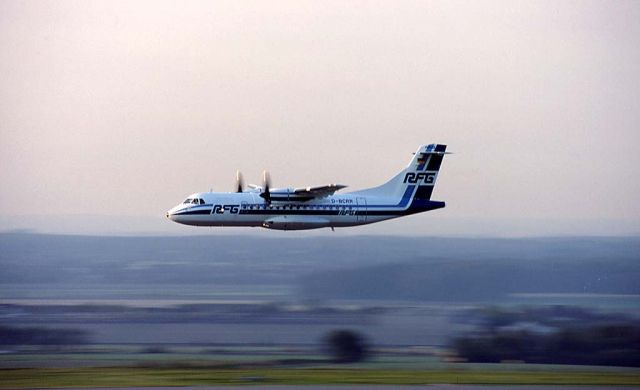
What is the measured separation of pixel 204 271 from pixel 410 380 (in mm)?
25204

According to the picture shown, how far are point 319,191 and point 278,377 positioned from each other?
9478mm

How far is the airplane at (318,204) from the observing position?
5569 cm

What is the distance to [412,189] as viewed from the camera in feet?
189

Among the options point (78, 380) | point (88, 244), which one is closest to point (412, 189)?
point (78, 380)

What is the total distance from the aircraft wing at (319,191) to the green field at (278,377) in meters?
8.76

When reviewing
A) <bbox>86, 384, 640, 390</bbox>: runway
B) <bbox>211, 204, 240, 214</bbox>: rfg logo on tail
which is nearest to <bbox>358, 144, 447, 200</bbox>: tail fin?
<bbox>211, 204, 240, 214</bbox>: rfg logo on tail

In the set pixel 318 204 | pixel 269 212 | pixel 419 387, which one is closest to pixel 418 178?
pixel 318 204

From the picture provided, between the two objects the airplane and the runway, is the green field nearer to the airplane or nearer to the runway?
the runway

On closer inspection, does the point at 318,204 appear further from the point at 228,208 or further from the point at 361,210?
the point at 228,208

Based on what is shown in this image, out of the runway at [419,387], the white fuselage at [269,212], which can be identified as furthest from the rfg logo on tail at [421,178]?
the runway at [419,387]

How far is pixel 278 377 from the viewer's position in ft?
168

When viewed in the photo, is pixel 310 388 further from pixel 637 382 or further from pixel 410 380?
pixel 637 382

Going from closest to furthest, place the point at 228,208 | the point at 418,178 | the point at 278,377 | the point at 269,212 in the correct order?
the point at 278,377, the point at 269,212, the point at 228,208, the point at 418,178

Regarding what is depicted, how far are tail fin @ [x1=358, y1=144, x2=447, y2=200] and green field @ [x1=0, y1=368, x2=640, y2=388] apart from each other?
9.23m
